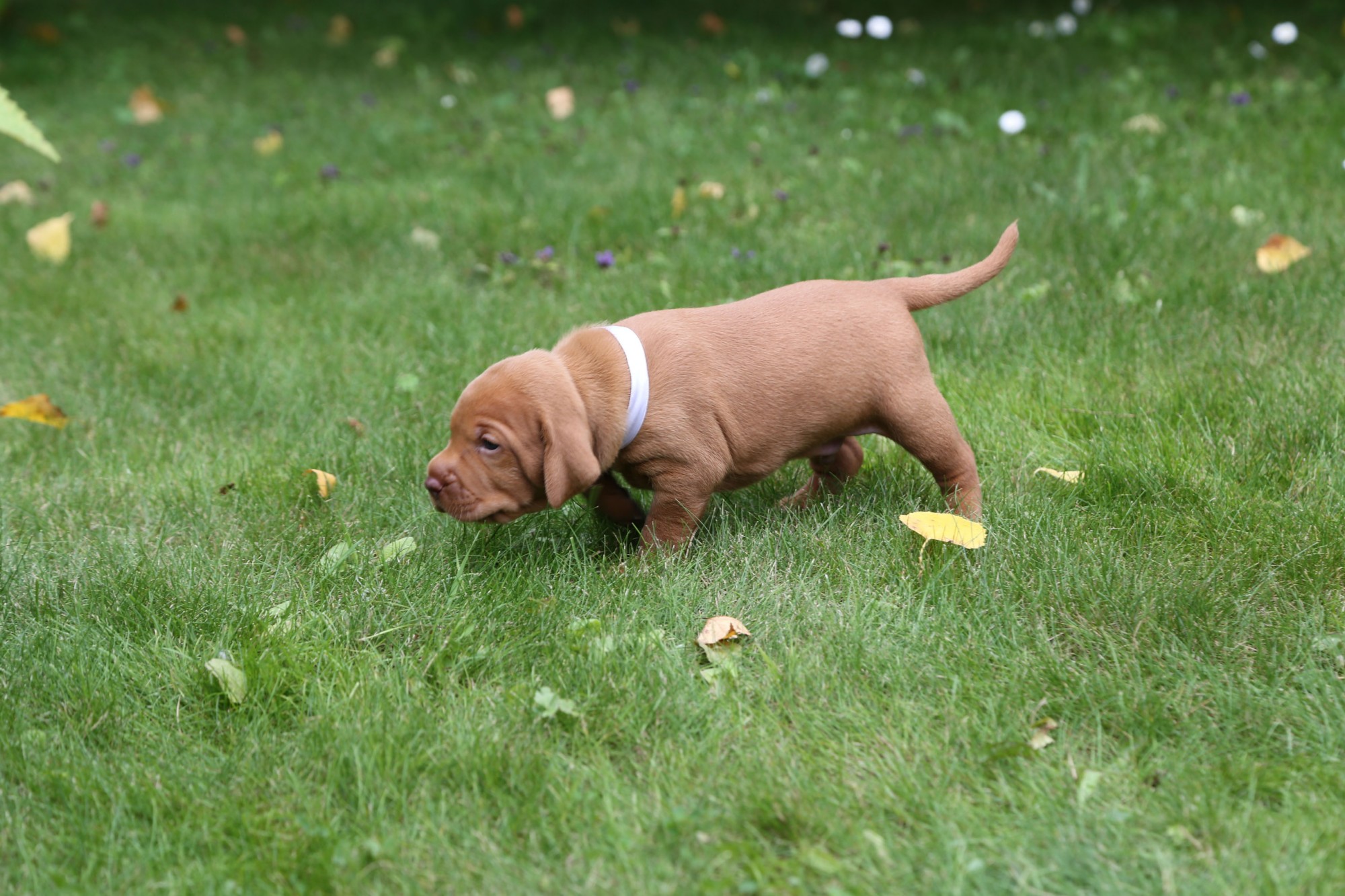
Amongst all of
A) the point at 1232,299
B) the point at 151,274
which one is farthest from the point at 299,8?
the point at 1232,299

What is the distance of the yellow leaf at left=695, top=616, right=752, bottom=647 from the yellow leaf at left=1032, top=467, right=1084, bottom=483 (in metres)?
1.09

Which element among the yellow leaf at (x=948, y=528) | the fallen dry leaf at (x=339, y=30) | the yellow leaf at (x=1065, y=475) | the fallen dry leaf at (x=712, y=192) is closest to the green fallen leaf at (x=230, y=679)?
the yellow leaf at (x=948, y=528)

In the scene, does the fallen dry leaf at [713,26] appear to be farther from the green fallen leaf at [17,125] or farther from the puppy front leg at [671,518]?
the green fallen leaf at [17,125]

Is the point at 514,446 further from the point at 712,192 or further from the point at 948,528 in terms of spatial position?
the point at 712,192

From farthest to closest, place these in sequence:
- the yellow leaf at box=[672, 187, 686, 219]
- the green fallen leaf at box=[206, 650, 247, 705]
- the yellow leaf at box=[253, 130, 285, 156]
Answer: the yellow leaf at box=[253, 130, 285, 156]
the yellow leaf at box=[672, 187, 686, 219]
the green fallen leaf at box=[206, 650, 247, 705]

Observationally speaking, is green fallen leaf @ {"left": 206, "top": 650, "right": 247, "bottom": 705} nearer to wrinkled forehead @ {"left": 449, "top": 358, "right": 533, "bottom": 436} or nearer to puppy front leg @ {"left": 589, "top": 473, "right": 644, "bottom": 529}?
wrinkled forehead @ {"left": 449, "top": 358, "right": 533, "bottom": 436}

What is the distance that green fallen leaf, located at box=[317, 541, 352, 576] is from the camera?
2896 mm

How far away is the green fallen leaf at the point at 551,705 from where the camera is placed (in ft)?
7.69

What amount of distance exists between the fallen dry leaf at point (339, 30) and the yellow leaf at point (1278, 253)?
818 cm

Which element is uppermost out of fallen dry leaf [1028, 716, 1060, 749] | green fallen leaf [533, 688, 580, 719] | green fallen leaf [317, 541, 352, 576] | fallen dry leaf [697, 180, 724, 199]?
green fallen leaf [533, 688, 580, 719]

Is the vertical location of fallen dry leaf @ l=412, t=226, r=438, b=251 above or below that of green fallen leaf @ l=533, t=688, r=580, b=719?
below

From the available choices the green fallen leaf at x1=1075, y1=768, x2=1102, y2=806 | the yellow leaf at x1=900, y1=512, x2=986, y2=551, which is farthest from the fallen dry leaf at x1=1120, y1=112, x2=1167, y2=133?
the green fallen leaf at x1=1075, y1=768, x2=1102, y2=806

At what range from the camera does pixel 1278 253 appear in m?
4.44

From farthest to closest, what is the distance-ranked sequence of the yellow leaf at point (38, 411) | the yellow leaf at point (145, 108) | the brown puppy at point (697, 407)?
the yellow leaf at point (145, 108)
the yellow leaf at point (38, 411)
the brown puppy at point (697, 407)
